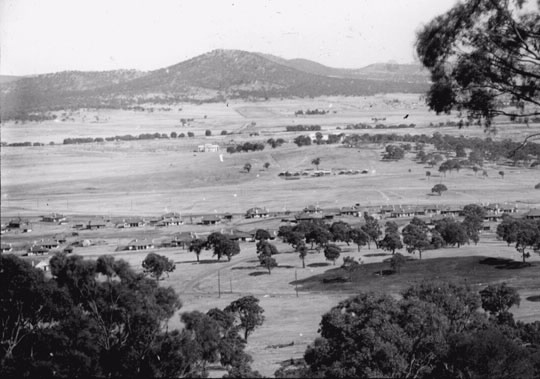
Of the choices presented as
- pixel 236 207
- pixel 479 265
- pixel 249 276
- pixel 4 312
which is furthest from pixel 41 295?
pixel 236 207

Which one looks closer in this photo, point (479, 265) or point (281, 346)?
point (281, 346)

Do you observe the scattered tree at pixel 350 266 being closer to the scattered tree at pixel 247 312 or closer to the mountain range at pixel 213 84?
the scattered tree at pixel 247 312

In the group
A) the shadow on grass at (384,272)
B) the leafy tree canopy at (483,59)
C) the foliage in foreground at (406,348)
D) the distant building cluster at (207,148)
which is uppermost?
the leafy tree canopy at (483,59)

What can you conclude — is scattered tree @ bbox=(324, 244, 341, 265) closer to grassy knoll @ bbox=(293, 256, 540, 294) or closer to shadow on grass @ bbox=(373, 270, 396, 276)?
grassy knoll @ bbox=(293, 256, 540, 294)

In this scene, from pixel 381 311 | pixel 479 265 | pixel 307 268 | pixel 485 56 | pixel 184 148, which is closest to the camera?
pixel 485 56

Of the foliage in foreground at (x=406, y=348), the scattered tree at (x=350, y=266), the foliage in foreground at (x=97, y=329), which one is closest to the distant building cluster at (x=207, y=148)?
the scattered tree at (x=350, y=266)

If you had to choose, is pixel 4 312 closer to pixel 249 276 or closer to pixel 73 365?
pixel 73 365

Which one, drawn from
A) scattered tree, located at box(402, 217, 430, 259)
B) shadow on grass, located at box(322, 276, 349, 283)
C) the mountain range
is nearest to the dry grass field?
shadow on grass, located at box(322, 276, 349, 283)
